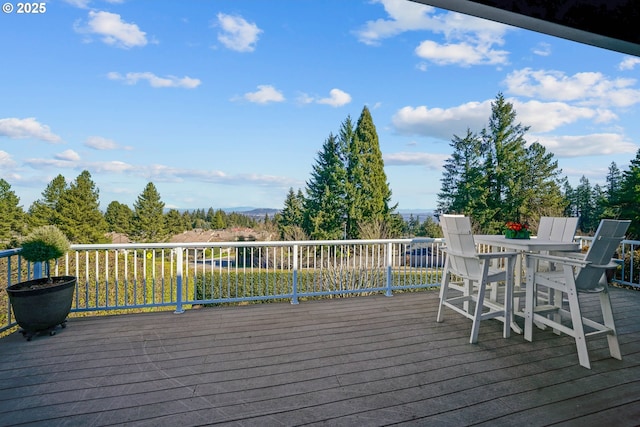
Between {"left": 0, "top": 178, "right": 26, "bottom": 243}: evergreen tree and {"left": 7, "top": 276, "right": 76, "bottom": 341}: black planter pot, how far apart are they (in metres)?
24.7

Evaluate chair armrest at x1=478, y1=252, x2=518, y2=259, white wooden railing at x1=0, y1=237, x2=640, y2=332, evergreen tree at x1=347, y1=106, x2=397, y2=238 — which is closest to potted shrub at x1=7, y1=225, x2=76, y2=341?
white wooden railing at x1=0, y1=237, x2=640, y2=332

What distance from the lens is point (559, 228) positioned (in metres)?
3.88

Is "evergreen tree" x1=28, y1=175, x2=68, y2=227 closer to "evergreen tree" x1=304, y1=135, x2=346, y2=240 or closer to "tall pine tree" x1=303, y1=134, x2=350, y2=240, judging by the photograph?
"evergreen tree" x1=304, y1=135, x2=346, y2=240

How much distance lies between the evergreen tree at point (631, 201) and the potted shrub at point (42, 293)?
19.0 meters

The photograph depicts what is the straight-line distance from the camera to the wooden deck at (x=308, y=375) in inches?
74.5

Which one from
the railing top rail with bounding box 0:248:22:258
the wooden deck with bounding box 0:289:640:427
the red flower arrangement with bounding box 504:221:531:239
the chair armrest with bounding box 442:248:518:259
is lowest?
the wooden deck with bounding box 0:289:640:427

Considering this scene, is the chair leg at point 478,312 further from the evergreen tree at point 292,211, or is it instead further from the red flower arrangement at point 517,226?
the evergreen tree at point 292,211

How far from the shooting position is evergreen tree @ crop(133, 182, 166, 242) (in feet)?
106

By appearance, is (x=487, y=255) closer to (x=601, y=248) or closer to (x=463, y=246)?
(x=463, y=246)

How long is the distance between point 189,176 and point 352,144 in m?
13.2

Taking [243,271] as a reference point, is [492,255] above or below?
above

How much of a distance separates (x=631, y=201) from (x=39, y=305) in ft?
68.4

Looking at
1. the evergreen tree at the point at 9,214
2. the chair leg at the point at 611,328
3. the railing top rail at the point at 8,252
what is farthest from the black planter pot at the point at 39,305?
the evergreen tree at the point at 9,214

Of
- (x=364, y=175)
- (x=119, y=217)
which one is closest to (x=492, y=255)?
(x=364, y=175)
